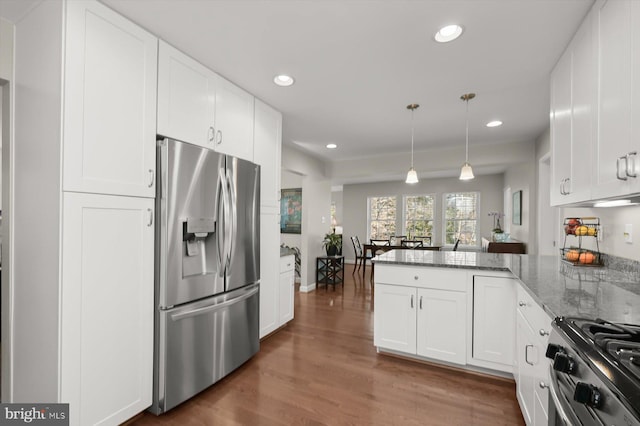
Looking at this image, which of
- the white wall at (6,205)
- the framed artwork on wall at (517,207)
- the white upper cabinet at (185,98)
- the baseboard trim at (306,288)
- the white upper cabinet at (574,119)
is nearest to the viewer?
the white upper cabinet at (574,119)

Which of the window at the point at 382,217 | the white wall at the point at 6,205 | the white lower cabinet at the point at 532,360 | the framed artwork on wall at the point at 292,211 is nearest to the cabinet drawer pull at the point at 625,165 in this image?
the white lower cabinet at the point at 532,360

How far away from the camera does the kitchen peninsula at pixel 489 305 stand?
148 cm

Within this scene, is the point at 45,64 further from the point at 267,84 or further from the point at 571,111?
the point at 571,111

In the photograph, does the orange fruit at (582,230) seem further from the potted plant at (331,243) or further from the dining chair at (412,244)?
the dining chair at (412,244)

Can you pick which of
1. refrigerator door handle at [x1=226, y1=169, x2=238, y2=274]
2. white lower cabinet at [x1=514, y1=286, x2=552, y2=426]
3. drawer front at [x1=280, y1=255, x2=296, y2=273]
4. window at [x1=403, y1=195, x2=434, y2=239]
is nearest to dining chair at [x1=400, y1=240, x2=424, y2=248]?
window at [x1=403, y1=195, x2=434, y2=239]

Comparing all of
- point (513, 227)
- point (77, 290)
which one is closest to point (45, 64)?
point (77, 290)

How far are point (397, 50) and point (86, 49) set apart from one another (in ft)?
6.18

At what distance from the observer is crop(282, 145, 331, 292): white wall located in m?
5.06

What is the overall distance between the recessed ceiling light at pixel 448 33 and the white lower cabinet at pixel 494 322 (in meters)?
1.79

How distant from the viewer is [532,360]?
1.54m

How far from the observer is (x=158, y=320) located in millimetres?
1859

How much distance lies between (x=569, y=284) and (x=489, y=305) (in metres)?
0.71

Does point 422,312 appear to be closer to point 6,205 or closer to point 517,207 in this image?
point 6,205

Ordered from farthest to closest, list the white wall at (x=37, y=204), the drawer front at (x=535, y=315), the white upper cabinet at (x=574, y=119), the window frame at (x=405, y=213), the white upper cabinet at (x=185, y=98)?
1. the window frame at (x=405, y=213)
2. the white upper cabinet at (x=185, y=98)
3. the white upper cabinet at (x=574, y=119)
4. the white wall at (x=37, y=204)
5. the drawer front at (x=535, y=315)
